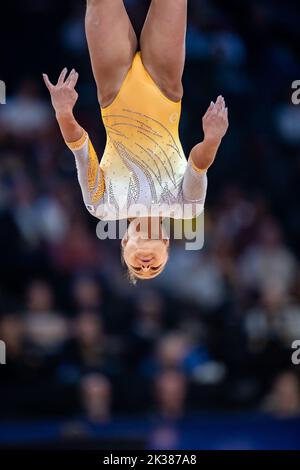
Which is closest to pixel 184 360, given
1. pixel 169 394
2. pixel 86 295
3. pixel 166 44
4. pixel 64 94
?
pixel 169 394

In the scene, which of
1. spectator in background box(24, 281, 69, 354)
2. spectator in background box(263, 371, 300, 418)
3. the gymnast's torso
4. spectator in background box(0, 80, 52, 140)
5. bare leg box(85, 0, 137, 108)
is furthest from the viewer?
spectator in background box(0, 80, 52, 140)

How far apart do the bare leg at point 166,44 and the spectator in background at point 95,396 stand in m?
1.94

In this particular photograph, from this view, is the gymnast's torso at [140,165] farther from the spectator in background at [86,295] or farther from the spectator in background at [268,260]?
the spectator in background at [268,260]

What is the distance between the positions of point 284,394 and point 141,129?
86.3 inches

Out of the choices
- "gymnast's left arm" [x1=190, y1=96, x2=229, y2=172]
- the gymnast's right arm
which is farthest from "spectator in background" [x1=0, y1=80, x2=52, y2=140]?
"gymnast's left arm" [x1=190, y1=96, x2=229, y2=172]

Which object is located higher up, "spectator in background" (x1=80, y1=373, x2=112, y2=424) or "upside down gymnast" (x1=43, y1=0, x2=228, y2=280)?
"upside down gymnast" (x1=43, y1=0, x2=228, y2=280)

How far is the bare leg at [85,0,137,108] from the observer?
15.2 feet

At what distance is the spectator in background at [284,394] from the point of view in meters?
6.00

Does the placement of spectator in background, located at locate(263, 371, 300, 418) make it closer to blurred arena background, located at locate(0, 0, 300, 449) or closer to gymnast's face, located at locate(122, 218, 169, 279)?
blurred arena background, located at locate(0, 0, 300, 449)

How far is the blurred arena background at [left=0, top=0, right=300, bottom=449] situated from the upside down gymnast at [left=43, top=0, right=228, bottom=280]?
1.43m

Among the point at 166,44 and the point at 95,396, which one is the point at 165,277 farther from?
the point at 166,44

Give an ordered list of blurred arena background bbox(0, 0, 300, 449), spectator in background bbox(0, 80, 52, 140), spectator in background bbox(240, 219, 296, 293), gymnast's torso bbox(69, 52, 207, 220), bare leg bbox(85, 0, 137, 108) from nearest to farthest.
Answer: gymnast's torso bbox(69, 52, 207, 220), bare leg bbox(85, 0, 137, 108), blurred arena background bbox(0, 0, 300, 449), spectator in background bbox(240, 219, 296, 293), spectator in background bbox(0, 80, 52, 140)

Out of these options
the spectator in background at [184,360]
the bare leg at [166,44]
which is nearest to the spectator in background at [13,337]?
the spectator in background at [184,360]

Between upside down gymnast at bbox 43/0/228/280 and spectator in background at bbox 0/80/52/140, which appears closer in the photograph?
upside down gymnast at bbox 43/0/228/280
